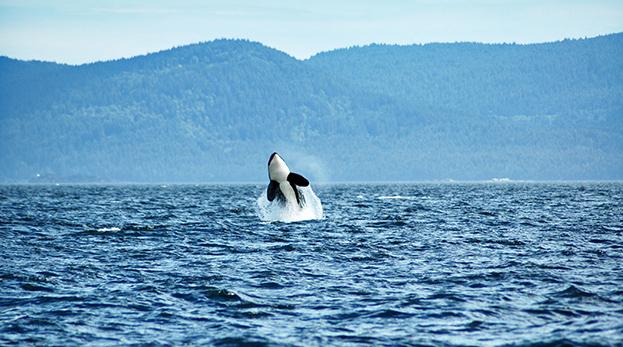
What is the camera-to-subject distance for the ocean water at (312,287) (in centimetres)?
1775

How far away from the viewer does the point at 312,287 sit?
22.8 metres

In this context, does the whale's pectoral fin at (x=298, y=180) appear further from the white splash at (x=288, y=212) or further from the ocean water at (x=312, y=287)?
the white splash at (x=288, y=212)

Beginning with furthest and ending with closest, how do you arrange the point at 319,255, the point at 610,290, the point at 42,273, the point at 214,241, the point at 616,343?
1. the point at 214,241
2. the point at 319,255
3. the point at 42,273
4. the point at 610,290
5. the point at 616,343

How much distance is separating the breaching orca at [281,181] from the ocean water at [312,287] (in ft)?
6.05

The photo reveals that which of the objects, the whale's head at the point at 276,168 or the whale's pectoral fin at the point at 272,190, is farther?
the whale's pectoral fin at the point at 272,190

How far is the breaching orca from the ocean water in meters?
1.84

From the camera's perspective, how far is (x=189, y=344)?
16.9 metres

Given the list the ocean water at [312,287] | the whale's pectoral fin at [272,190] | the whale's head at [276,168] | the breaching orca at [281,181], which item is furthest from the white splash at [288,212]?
the ocean water at [312,287]

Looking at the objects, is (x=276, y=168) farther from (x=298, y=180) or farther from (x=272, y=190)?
(x=272, y=190)

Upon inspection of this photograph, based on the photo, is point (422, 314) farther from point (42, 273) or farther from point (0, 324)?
point (42, 273)

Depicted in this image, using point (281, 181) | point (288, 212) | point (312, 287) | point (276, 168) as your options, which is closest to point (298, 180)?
point (276, 168)

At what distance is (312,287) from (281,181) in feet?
52.5

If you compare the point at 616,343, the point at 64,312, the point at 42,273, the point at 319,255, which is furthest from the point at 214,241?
the point at 616,343

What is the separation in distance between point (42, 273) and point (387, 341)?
11409mm
